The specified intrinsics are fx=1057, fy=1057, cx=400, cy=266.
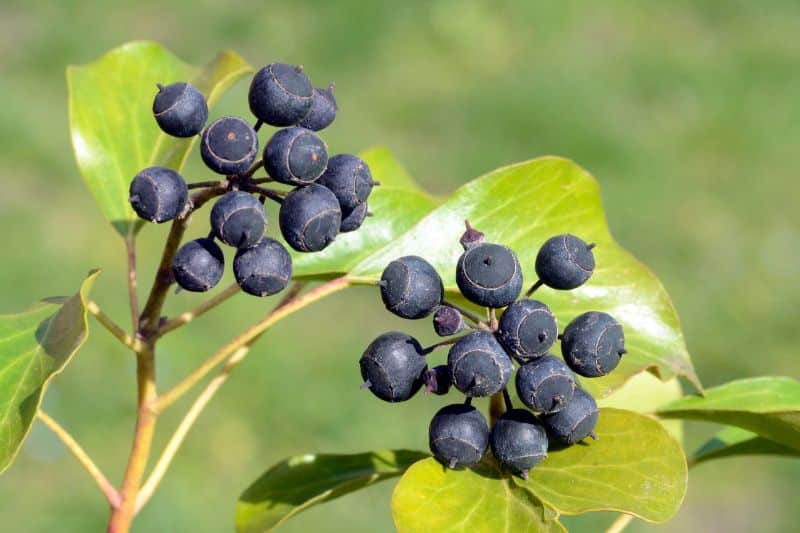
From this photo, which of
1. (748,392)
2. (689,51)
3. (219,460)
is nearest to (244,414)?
(219,460)

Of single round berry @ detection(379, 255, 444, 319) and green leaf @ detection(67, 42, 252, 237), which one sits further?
green leaf @ detection(67, 42, 252, 237)

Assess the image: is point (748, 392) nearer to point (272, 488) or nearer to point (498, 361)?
point (498, 361)

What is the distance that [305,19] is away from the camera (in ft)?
23.1

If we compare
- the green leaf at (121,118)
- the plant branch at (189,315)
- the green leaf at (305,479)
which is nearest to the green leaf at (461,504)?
the green leaf at (305,479)

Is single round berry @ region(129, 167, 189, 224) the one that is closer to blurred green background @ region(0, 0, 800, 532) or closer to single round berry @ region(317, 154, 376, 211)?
single round berry @ region(317, 154, 376, 211)

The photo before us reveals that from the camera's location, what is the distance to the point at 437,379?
137cm

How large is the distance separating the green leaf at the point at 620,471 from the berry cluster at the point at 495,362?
1.8 inches

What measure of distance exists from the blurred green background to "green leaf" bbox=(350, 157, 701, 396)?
9.27 ft

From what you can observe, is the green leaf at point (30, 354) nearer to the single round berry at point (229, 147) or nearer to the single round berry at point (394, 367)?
the single round berry at point (229, 147)

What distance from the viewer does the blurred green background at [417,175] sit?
455 centimetres

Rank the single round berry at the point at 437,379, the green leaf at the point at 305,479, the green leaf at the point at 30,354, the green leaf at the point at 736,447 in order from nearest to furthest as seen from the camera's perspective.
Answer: the green leaf at the point at 30,354, the single round berry at the point at 437,379, the green leaf at the point at 305,479, the green leaf at the point at 736,447

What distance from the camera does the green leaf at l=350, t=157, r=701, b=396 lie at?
1.59 metres

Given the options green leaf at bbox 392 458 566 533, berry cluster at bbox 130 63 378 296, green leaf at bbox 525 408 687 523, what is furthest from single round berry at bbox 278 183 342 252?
green leaf at bbox 525 408 687 523

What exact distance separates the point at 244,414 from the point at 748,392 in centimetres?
336
